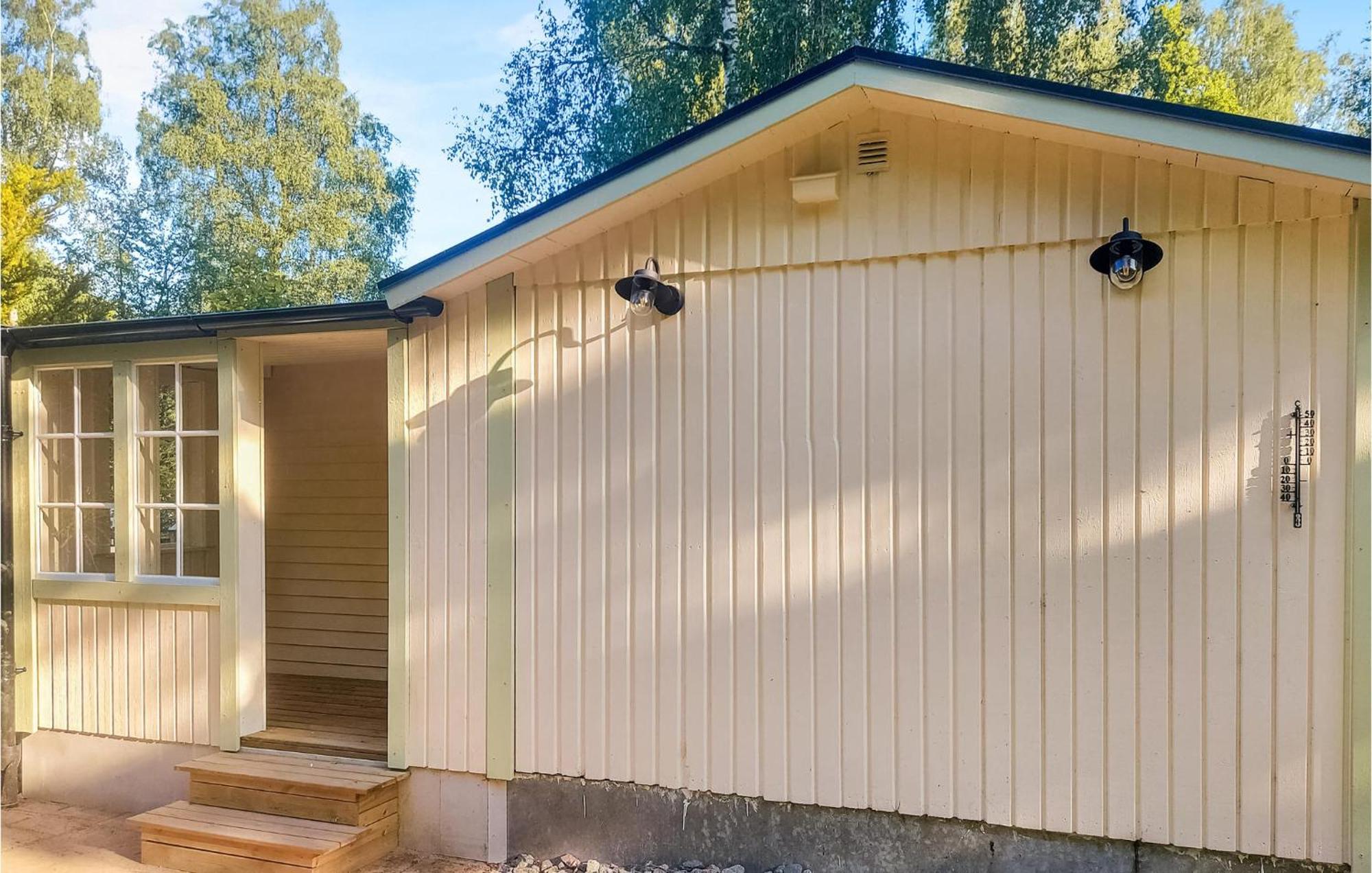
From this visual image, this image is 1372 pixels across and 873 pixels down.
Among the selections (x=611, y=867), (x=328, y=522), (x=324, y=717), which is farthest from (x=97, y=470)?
(x=611, y=867)

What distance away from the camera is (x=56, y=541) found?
4.62m

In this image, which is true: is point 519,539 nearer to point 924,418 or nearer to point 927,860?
point 924,418

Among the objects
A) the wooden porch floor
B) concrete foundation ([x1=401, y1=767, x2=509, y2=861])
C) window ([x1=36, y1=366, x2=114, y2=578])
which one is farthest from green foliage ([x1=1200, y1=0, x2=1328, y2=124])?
window ([x1=36, y1=366, x2=114, y2=578])

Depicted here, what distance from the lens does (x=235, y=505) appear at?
4137 millimetres

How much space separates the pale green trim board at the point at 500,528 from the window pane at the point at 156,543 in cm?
190

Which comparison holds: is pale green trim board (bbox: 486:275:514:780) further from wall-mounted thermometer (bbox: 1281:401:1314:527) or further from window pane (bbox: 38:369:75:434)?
wall-mounted thermometer (bbox: 1281:401:1314:527)

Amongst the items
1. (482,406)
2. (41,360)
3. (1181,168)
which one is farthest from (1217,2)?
(41,360)

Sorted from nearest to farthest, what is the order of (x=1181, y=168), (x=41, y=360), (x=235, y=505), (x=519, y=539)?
(x=1181, y=168)
(x=519, y=539)
(x=235, y=505)
(x=41, y=360)

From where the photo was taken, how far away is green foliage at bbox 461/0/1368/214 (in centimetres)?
1252

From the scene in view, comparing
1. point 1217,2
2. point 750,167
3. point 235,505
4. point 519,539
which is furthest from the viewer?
point 1217,2

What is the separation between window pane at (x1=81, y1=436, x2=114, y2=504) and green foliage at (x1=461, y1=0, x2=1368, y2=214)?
10.4 m

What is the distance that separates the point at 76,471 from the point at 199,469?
79cm

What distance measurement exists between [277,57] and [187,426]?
17.6 metres

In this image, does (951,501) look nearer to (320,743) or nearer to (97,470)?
(320,743)
